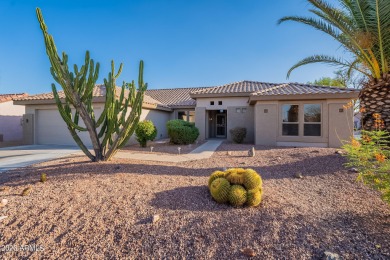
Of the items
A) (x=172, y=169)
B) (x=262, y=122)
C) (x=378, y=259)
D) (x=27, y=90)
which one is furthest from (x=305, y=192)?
(x=27, y=90)

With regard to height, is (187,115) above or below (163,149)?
above

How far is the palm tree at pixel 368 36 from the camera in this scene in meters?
6.11

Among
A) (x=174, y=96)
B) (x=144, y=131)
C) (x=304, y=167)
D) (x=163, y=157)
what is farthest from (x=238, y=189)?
(x=174, y=96)

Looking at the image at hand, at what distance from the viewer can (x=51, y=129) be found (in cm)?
1397

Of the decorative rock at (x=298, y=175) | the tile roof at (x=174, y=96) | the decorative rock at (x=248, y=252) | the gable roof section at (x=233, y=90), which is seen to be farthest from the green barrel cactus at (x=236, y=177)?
the tile roof at (x=174, y=96)

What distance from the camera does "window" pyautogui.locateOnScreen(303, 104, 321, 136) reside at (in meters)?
12.0

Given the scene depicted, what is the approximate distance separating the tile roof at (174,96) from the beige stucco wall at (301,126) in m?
8.18

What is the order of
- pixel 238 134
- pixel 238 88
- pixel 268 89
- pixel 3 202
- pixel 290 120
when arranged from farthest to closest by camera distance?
pixel 238 88
pixel 238 134
pixel 268 89
pixel 290 120
pixel 3 202

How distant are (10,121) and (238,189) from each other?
20.8 m

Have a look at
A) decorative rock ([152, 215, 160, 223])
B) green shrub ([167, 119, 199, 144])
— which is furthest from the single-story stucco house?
decorative rock ([152, 215, 160, 223])

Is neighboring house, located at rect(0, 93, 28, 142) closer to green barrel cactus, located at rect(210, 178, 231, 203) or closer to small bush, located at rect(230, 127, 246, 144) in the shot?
small bush, located at rect(230, 127, 246, 144)

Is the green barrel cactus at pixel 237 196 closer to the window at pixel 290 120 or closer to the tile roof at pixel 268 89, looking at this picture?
the tile roof at pixel 268 89

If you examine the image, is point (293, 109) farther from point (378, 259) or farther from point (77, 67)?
point (77, 67)

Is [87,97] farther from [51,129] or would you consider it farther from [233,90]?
[233,90]
